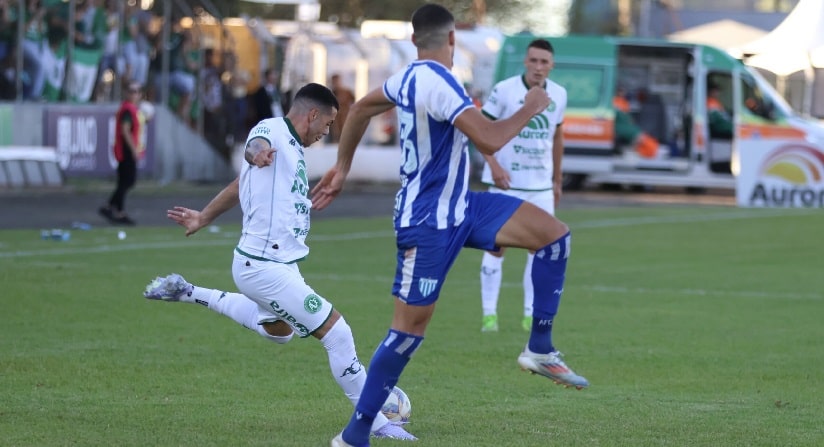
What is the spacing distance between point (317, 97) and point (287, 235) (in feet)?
2.38

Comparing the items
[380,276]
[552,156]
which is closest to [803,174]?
[380,276]

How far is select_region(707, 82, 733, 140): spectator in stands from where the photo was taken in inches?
1233

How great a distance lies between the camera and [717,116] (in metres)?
31.5

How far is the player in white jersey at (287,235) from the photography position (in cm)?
733

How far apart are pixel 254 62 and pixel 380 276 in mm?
19009

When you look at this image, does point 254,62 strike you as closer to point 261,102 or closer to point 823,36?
point 261,102

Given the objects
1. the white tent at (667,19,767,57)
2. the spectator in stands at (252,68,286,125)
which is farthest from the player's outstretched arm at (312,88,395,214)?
the white tent at (667,19,767,57)

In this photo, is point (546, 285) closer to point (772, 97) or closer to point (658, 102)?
point (772, 97)

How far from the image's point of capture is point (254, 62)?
33.9 metres

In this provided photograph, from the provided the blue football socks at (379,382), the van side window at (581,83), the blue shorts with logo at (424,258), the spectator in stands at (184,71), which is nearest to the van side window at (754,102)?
the van side window at (581,83)

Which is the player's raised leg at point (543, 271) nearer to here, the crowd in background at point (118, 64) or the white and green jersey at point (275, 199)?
the white and green jersey at point (275, 199)

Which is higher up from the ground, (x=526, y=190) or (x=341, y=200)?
(x=526, y=190)

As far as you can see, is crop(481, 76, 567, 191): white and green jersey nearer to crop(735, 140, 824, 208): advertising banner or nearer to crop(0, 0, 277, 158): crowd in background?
crop(0, 0, 277, 158): crowd in background

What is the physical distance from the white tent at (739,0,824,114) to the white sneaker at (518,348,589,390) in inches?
953
